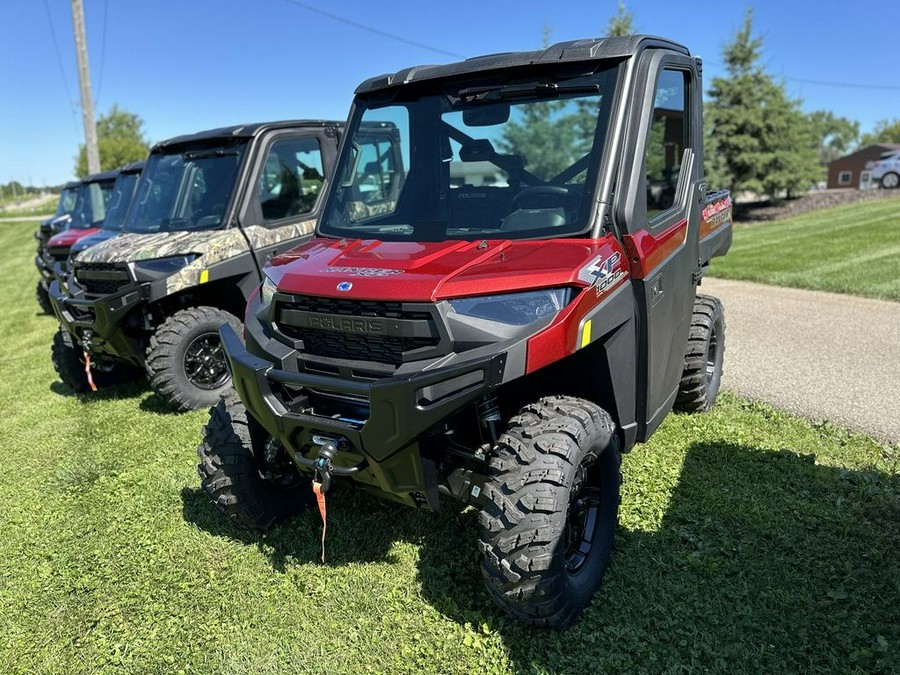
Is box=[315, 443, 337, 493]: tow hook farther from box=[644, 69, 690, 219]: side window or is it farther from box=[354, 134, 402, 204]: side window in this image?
box=[644, 69, 690, 219]: side window

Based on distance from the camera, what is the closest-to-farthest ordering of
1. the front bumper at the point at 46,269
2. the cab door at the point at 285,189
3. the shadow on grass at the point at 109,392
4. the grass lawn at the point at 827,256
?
the cab door at the point at 285,189, the shadow on grass at the point at 109,392, the grass lawn at the point at 827,256, the front bumper at the point at 46,269

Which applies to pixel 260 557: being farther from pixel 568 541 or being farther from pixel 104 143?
pixel 104 143

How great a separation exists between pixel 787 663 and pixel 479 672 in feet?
4.13

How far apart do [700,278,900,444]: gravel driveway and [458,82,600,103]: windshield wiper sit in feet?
11.2

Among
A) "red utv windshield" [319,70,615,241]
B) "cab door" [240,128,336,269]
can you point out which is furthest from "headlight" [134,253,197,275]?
"red utv windshield" [319,70,615,241]

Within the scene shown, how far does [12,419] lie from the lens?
6508mm

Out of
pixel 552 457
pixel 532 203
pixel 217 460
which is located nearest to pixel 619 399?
pixel 552 457

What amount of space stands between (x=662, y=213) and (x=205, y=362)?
4.13 m

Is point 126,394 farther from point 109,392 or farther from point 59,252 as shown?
point 59,252

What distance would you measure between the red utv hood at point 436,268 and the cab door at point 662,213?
0.29 meters

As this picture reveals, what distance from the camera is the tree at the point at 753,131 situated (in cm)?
2394

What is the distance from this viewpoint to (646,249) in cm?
320

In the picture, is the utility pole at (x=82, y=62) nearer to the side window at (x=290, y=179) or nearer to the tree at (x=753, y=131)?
the side window at (x=290, y=179)

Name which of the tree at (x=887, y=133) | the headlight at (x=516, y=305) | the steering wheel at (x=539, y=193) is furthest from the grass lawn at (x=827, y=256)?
the tree at (x=887, y=133)
